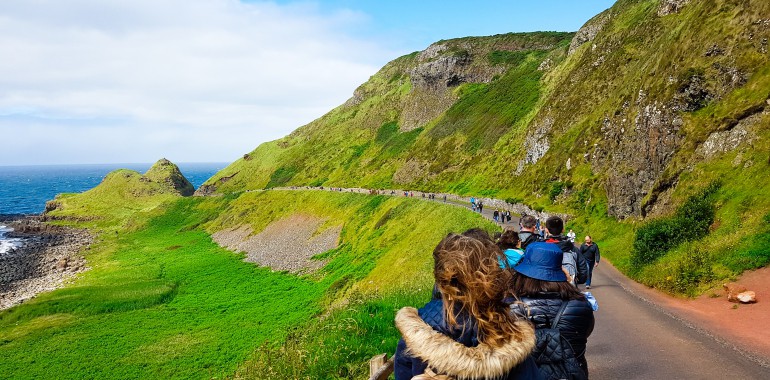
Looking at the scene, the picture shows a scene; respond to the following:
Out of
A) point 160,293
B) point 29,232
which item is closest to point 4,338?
point 160,293

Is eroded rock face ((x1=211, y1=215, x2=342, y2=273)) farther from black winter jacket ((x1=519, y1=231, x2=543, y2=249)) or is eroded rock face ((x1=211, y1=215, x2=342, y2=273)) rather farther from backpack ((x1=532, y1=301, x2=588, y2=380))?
backpack ((x1=532, y1=301, x2=588, y2=380))

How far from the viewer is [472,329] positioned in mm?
3297

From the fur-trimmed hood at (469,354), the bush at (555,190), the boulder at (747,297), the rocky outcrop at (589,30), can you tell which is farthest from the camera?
the rocky outcrop at (589,30)

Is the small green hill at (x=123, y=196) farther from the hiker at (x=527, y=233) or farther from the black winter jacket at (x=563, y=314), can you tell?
the black winter jacket at (x=563, y=314)

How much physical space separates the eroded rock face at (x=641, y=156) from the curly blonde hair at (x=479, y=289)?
2934cm

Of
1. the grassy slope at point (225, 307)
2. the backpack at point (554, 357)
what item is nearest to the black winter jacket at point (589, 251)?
the grassy slope at point (225, 307)

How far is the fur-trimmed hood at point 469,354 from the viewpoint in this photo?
317 cm

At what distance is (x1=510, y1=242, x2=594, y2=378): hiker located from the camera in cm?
514

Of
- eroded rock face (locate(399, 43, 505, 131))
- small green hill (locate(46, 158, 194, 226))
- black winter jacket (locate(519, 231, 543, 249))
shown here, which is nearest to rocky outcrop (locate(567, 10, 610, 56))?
eroded rock face (locate(399, 43, 505, 131))

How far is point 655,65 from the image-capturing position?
35594 mm

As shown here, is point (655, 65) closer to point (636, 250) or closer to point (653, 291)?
point (636, 250)

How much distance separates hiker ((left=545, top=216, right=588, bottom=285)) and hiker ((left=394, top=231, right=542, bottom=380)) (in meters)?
5.42

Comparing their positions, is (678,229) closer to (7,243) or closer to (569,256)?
(569,256)

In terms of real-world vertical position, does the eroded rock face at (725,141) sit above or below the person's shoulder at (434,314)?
above
